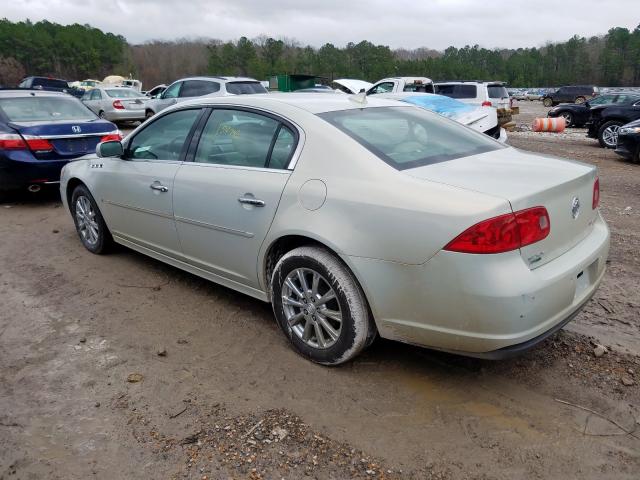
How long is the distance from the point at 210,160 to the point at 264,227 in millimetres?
817

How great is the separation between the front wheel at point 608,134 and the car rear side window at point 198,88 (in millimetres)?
10350

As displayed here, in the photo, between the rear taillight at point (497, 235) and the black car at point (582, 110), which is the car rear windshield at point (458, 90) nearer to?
the black car at point (582, 110)

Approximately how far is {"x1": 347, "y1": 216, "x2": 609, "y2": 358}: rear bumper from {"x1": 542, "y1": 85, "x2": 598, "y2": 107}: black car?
1735 inches

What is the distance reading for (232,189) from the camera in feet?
11.1

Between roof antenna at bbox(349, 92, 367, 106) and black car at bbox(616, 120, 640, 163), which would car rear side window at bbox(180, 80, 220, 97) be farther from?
roof antenna at bbox(349, 92, 367, 106)

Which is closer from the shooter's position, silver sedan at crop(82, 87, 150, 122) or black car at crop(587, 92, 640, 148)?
black car at crop(587, 92, 640, 148)

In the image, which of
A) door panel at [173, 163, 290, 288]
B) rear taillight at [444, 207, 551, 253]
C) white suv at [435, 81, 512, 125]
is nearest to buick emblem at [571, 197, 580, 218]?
rear taillight at [444, 207, 551, 253]

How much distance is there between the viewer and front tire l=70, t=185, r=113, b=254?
504cm

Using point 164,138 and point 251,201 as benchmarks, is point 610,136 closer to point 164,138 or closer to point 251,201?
point 164,138

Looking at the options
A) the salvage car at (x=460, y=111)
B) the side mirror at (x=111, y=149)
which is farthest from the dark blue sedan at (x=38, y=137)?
the salvage car at (x=460, y=111)

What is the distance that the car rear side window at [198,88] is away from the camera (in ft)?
47.7

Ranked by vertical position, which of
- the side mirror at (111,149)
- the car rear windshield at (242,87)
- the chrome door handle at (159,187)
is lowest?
the chrome door handle at (159,187)

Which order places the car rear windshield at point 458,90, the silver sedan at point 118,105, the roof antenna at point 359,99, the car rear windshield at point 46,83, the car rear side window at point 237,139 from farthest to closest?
the car rear windshield at point 46,83, the silver sedan at point 118,105, the car rear windshield at point 458,90, the roof antenna at point 359,99, the car rear side window at point 237,139

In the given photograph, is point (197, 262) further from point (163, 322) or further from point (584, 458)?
point (584, 458)
